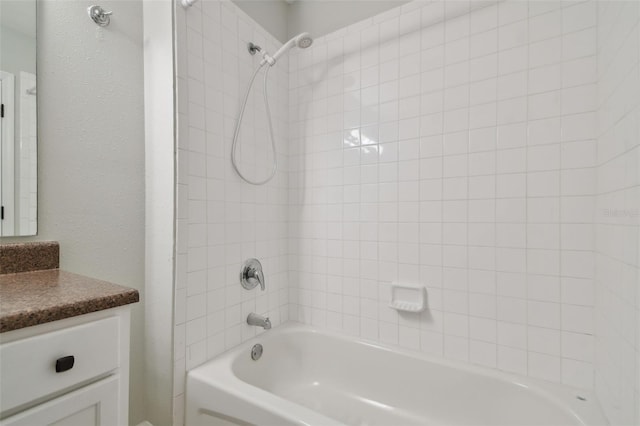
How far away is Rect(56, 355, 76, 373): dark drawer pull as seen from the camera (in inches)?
24.5

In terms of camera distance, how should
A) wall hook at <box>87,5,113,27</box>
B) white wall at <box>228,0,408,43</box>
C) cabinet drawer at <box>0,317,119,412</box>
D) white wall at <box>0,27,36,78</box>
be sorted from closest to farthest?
cabinet drawer at <box>0,317,119,412</box>, white wall at <box>0,27,36,78</box>, wall hook at <box>87,5,113,27</box>, white wall at <box>228,0,408,43</box>

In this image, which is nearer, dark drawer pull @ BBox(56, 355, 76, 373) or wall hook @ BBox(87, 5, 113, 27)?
dark drawer pull @ BBox(56, 355, 76, 373)

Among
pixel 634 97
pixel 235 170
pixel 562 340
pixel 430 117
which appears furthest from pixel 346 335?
pixel 634 97

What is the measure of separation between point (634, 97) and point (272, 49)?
5.35 feet

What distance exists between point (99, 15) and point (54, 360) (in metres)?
1.24

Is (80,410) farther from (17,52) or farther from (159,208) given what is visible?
(17,52)

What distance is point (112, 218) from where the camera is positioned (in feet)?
3.98

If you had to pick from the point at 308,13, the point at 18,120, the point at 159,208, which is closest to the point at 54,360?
the point at 159,208

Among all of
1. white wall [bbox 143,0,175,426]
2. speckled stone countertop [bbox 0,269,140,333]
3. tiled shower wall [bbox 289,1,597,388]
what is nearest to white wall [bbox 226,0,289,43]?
tiled shower wall [bbox 289,1,597,388]

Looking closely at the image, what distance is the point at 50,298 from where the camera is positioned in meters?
0.68

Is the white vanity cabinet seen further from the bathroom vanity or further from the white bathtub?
the white bathtub

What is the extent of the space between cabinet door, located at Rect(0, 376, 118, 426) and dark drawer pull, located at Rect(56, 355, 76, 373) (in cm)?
7

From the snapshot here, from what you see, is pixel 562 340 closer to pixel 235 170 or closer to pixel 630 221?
pixel 630 221

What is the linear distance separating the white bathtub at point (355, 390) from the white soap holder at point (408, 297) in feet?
0.72
